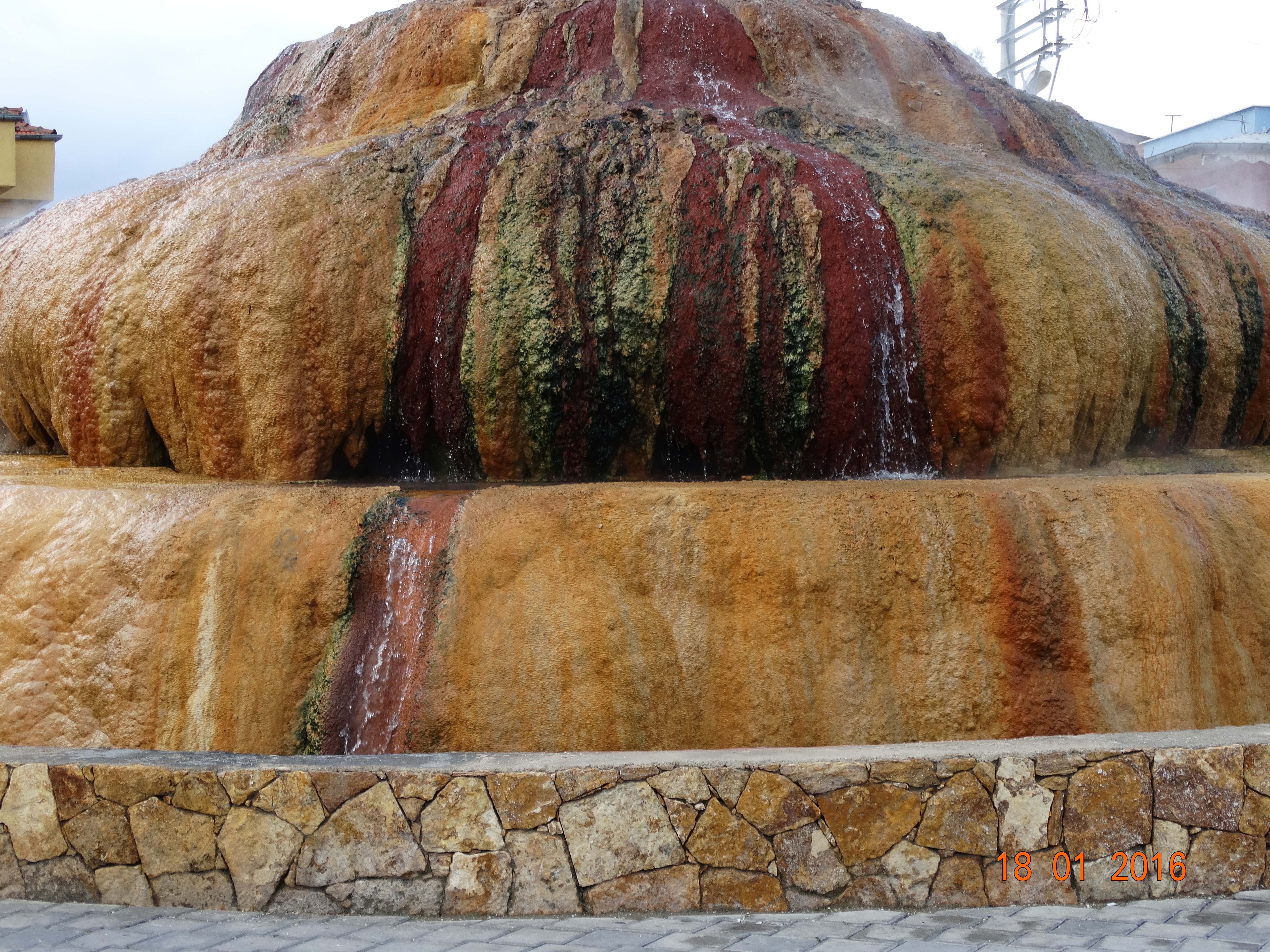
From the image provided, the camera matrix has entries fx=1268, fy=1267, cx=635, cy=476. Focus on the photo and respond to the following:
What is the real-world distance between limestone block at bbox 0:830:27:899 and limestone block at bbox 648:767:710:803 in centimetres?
207

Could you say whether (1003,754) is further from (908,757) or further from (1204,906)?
(1204,906)

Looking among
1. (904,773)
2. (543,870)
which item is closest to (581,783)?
(543,870)

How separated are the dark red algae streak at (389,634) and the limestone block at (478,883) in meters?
1.10

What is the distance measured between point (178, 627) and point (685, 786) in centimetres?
237

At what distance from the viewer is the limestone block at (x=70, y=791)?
13.4 ft

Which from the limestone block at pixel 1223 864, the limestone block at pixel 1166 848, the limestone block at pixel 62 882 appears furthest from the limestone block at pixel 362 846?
the limestone block at pixel 1223 864

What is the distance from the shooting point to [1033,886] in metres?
3.98

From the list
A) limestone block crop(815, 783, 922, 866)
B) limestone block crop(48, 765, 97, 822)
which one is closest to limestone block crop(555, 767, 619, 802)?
limestone block crop(815, 783, 922, 866)

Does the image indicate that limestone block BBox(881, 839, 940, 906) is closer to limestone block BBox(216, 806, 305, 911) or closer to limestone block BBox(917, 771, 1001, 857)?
limestone block BBox(917, 771, 1001, 857)

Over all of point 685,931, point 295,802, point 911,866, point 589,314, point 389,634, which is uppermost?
point 589,314

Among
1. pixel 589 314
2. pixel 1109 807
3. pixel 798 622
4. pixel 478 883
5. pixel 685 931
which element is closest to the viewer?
pixel 685 931

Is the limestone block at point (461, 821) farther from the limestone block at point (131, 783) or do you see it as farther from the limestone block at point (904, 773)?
the limestone block at point (904, 773)

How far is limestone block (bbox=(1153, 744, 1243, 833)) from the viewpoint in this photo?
407cm

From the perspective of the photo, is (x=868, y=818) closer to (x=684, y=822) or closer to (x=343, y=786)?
(x=684, y=822)
